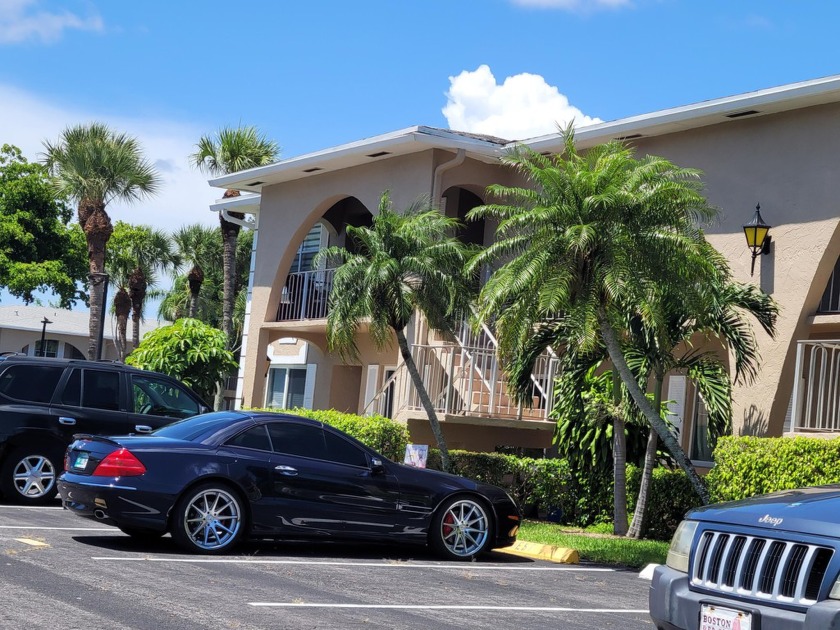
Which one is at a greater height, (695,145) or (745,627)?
(695,145)

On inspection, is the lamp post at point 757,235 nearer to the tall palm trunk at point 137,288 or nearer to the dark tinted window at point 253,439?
the dark tinted window at point 253,439

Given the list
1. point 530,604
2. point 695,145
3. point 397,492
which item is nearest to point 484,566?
point 397,492

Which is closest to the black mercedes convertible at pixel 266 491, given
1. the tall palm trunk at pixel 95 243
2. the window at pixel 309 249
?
the window at pixel 309 249

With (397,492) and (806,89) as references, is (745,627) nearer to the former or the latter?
(397,492)

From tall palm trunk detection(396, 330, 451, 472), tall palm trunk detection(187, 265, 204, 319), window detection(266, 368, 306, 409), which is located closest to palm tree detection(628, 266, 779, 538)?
tall palm trunk detection(396, 330, 451, 472)

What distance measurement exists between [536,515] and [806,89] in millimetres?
7676

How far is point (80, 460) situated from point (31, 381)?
4.00 meters

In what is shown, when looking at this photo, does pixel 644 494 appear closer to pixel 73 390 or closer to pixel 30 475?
pixel 73 390

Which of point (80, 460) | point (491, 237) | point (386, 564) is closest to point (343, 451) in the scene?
point (386, 564)

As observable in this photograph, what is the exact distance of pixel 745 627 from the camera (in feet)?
18.1

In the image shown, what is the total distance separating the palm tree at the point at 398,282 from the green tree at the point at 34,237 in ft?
105

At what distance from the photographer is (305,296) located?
24.6 m

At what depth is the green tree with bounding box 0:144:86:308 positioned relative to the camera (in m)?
45.5

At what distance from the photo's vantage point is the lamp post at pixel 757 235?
51.9 ft
